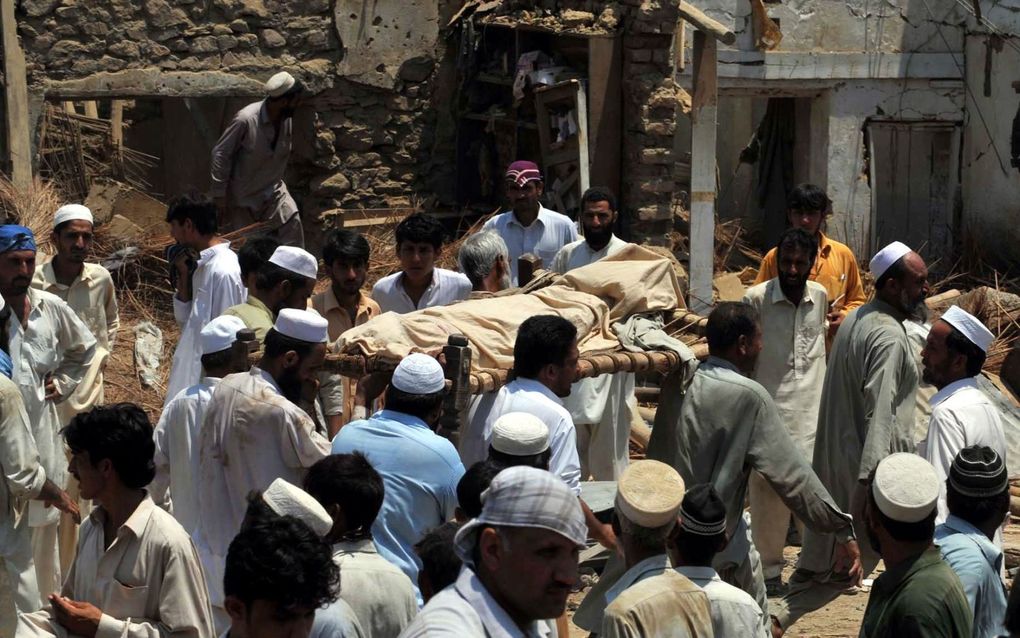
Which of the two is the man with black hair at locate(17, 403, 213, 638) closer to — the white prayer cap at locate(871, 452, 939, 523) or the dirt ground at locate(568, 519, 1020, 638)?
the white prayer cap at locate(871, 452, 939, 523)

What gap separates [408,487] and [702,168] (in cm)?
757

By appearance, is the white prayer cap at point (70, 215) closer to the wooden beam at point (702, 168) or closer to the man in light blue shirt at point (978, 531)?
the man in light blue shirt at point (978, 531)

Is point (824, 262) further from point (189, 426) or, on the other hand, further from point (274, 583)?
point (274, 583)

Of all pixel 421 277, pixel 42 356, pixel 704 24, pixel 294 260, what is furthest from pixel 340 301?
pixel 704 24

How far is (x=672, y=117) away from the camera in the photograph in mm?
11930

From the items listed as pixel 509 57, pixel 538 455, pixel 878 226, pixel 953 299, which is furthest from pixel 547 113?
pixel 538 455

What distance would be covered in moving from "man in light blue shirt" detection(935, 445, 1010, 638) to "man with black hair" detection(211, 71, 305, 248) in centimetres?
673

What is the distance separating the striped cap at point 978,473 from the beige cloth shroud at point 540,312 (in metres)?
2.30

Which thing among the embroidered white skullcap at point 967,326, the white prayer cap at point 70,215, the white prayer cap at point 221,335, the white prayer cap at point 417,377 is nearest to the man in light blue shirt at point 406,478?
the white prayer cap at point 417,377

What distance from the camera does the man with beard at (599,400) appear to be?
314 inches

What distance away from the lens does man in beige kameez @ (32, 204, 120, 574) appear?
24.2 feet

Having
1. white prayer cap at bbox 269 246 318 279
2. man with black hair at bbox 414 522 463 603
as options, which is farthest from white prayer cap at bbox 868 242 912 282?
man with black hair at bbox 414 522 463 603

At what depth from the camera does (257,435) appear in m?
5.52

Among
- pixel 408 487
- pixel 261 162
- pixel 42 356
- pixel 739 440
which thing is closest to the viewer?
pixel 408 487
